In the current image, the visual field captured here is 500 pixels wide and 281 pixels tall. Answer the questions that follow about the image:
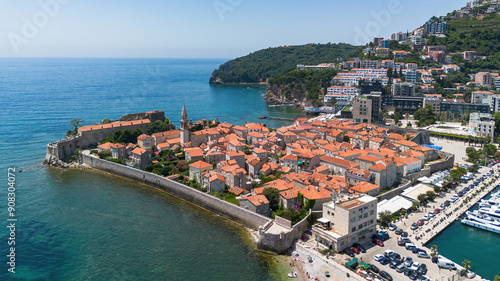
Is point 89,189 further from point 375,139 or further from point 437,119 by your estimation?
point 437,119

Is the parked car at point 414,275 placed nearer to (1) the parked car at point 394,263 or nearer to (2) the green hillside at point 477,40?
(1) the parked car at point 394,263

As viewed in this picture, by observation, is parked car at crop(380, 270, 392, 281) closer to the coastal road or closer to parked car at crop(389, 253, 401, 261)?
the coastal road

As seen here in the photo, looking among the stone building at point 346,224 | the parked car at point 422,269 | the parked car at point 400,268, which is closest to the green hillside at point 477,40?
the stone building at point 346,224

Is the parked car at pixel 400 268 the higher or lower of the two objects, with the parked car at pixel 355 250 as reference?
lower

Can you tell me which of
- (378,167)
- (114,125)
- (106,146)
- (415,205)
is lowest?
(415,205)

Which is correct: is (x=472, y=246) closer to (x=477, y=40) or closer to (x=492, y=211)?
(x=492, y=211)

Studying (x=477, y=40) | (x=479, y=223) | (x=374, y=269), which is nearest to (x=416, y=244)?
(x=374, y=269)

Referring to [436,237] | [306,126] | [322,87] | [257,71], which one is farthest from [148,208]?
[257,71]
